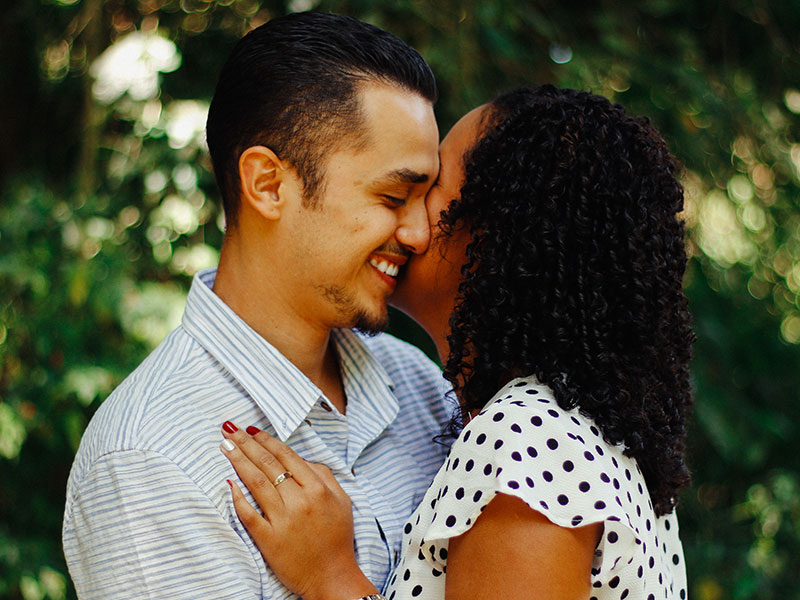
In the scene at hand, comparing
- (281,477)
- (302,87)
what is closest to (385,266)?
(302,87)

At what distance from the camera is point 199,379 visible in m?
1.51

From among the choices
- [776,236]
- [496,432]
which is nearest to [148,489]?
[496,432]

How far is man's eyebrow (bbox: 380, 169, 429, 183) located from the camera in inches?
64.6

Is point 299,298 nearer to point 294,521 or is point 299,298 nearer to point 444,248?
point 444,248

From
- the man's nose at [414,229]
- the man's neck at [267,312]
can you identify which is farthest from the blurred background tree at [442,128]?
the man's nose at [414,229]

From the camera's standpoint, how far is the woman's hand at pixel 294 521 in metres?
1.40

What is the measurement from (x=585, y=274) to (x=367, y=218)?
0.45 metres

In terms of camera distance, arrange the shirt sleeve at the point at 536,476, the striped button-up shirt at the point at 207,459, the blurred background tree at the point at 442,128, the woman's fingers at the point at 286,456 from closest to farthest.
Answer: the shirt sleeve at the point at 536,476, the striped button-up shirt at the point at 207,459, the woman's fingers at the point at 286,456, the blurred background tree at the point at 442,128

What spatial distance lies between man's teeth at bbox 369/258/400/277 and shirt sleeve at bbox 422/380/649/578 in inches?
18.2

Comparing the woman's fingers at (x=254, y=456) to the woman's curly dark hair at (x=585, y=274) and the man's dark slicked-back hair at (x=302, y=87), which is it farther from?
the man's dark slicked-back hair at (x=302, y=87)

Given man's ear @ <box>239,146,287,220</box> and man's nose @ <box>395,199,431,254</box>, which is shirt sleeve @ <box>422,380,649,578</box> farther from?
man's ear @ <box>239,146,287,220</box>

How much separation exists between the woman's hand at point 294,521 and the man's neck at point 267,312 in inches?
11.1

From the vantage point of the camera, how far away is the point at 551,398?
4.52 ft

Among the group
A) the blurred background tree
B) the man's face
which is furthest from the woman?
the blurred background tree
